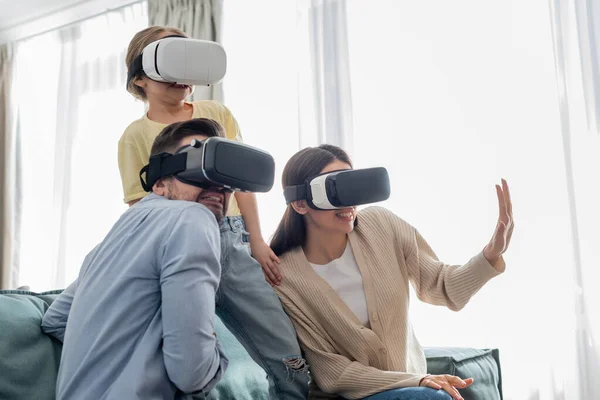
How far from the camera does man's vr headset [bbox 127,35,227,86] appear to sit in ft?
4.97

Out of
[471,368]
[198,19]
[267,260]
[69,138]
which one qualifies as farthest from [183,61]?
[69,138]

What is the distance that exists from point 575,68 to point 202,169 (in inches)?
82.6

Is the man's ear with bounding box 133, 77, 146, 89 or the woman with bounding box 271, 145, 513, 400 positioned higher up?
the man's ear with bounding box 133, 77, 146, 89

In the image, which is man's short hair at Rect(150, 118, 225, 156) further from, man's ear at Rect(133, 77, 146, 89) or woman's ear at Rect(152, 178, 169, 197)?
man's ear at Rect(133, 77, 146, 89)

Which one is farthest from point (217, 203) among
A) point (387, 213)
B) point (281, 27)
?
point (281, 27)

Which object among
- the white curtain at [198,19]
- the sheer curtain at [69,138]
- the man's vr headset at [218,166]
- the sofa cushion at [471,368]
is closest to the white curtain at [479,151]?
the white curtain at [198,19]

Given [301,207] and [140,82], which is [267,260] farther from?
[140,82]

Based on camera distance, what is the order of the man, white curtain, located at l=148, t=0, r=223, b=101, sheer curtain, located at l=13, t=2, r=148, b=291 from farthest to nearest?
1. sheer curtain, located at l=13, t=2, r=148, b=291
2. white curtain, located at l=148, t=0, r=223, b=101
3. the man

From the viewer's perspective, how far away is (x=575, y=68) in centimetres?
271

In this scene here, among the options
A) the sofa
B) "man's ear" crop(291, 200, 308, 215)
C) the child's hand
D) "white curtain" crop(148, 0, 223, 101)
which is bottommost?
the sofa

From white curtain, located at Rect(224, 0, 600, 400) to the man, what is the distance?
1.96 metres

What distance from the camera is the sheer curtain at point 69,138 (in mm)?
4148

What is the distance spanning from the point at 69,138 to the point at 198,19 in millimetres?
1275

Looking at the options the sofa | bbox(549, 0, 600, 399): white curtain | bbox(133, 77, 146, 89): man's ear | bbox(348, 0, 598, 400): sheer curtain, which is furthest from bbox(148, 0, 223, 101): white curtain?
the sofa
